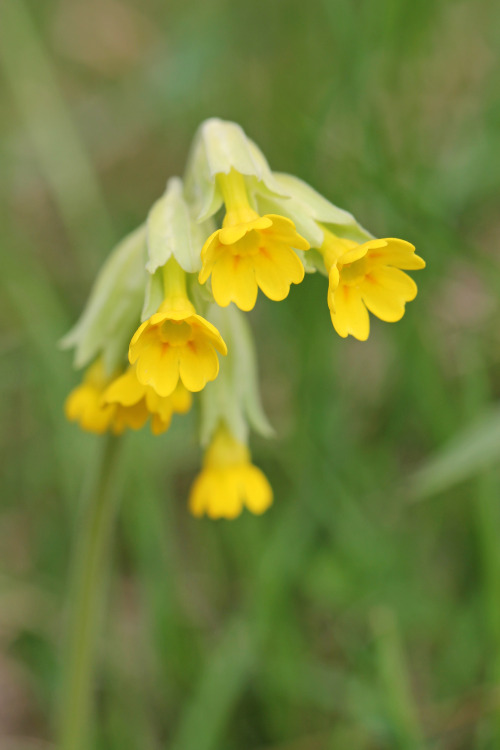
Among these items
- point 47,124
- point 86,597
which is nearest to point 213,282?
point 86,597

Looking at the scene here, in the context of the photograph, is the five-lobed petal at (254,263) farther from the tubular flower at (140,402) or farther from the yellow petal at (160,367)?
the tubular flower at (140,402)

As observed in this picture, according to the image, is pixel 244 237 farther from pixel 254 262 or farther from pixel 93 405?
pixel 93 405

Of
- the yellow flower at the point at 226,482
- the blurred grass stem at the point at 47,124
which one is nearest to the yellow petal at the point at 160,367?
the yellow flower at the point at 226,482

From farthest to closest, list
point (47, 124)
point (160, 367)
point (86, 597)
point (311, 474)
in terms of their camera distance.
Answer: point (47, 124)
point (311, 474)
point (86, 597)
point (160, 367)

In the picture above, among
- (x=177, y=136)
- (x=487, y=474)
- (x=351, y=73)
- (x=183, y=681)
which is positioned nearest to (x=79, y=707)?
(x=183, y=681)

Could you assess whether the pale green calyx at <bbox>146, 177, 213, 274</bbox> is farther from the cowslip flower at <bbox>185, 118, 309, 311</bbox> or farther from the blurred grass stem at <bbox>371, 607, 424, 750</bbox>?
the blurred grass stem at <bbox>371, 607, 424, 750</bbox>

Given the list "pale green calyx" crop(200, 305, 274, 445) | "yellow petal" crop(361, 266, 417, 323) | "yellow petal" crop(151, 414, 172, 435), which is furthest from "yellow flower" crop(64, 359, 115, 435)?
"yellow petal" crop(361, 266, 417, 323)
